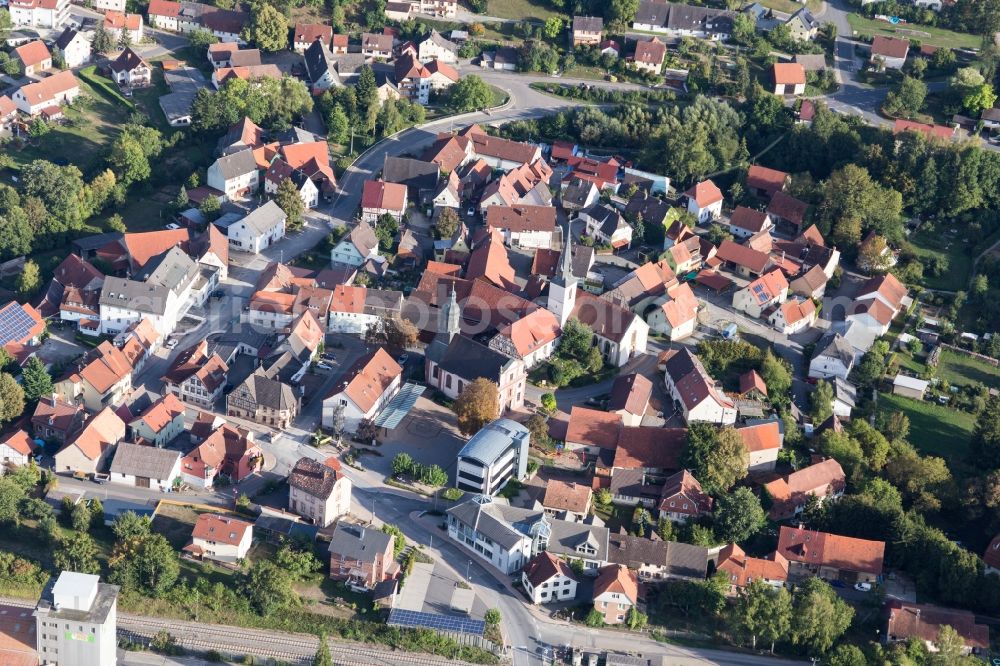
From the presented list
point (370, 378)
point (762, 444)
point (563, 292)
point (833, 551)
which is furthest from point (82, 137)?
point (833, 551)

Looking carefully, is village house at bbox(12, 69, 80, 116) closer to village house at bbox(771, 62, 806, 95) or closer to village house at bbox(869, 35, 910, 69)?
village house at bbox(771, 62, 806, 95)

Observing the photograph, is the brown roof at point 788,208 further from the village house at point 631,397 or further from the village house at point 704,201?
the village house at point 631,397

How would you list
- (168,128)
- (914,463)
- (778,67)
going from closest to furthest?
(914,463)
(168,128)
(778,67)

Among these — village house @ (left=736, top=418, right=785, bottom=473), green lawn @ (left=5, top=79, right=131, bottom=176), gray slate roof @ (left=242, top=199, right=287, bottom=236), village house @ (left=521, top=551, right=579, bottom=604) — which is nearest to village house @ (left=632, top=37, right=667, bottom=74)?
gray slate roof @ (left=242, top=199, right=287, bottom=236)

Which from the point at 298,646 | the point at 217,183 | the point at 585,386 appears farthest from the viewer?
the point at 217,183

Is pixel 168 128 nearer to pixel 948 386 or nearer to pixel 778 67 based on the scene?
pixel 778 67

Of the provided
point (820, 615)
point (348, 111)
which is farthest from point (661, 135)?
point (820, 615)
